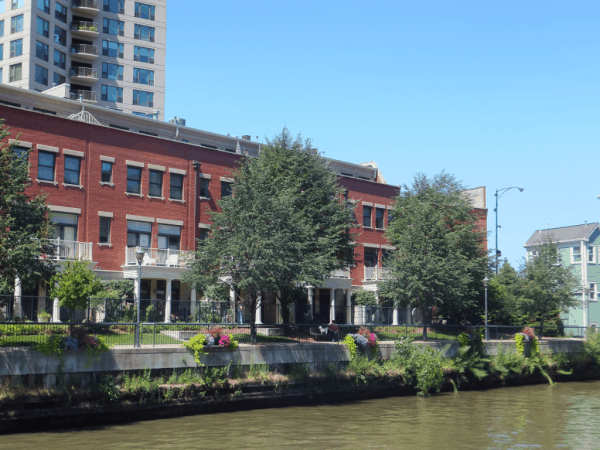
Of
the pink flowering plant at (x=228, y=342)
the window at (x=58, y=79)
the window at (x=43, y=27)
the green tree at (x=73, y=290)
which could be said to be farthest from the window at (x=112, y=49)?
the pink flowering plant at (x=228, y=342)

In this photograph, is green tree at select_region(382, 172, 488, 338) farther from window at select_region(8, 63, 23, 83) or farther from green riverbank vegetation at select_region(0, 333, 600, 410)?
window at select_region(8, 63, 23, 83)

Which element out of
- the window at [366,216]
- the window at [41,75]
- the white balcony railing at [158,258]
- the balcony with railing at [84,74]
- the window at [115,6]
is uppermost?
the window at [115,6]

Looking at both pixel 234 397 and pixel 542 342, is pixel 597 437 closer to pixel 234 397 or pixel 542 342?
pixel 234 397

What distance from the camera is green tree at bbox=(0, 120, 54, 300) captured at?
75.2 feet

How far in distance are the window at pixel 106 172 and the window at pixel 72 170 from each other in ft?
5.12

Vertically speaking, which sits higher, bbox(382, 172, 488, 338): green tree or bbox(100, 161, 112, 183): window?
bbox(100, 161, 112, 183): window

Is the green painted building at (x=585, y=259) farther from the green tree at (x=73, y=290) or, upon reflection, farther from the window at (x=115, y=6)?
the green tree at (x=73, y=290)

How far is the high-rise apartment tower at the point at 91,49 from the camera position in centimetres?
6525

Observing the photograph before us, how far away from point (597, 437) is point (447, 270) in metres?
17.5

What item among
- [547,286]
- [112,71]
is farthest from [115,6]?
[547,286]

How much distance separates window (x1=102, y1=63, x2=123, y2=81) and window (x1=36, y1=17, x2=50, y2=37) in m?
7.03

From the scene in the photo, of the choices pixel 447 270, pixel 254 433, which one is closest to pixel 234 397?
pixel 254 433

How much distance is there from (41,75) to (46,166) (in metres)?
31.5

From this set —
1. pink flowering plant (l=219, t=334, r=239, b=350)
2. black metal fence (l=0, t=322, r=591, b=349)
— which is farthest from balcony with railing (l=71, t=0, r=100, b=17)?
pink flowering plant (l=219, t=334, r=239, b=350)
